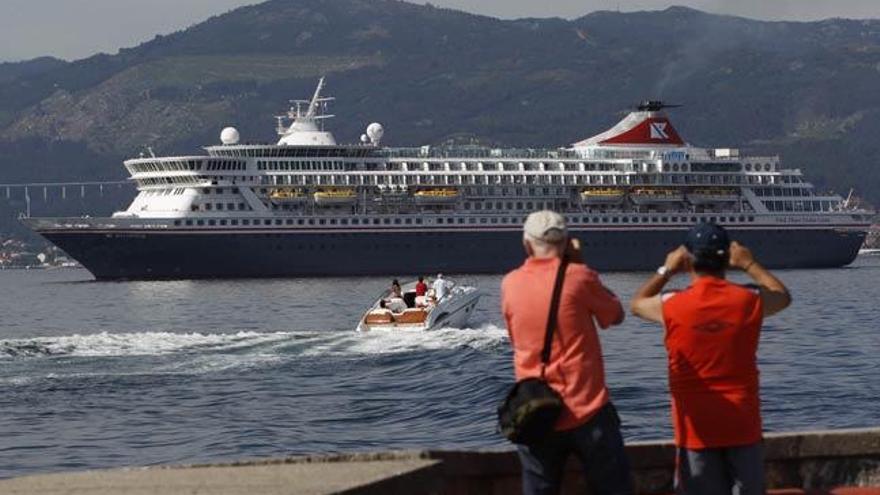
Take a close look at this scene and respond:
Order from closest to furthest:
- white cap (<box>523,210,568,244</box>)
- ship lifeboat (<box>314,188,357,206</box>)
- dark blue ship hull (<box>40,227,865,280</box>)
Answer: white cap (<box>523,210,568,244</box>) → dark blue ship hull (<box>40,227,865,280</box>) → ship lifeboat (<box>314,188,357,206</box>)

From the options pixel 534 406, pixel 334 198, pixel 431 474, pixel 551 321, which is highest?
pixel 551 321

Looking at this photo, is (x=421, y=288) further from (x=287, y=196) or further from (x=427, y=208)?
(x=427, y=208)

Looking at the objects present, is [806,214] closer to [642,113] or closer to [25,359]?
[642,113]

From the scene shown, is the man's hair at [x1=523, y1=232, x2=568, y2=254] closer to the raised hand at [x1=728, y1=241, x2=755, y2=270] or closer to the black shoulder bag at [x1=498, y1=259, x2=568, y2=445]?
the black shoulder bag at [x1=498, y1=259, x2=568, y2=445]

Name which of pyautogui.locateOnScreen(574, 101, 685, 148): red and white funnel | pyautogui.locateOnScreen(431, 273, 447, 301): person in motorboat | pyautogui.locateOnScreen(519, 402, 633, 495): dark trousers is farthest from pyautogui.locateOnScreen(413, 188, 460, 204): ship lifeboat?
pyautogui.locateOnScreen(519, 402, 633, 495): dark trousers

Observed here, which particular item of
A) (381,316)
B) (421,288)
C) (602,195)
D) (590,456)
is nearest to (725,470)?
(590,456)

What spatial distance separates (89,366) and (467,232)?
7210 cm

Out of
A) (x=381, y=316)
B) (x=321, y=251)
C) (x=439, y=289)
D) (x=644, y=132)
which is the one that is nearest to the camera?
(x=381, y=316)

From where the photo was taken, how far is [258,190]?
354 feet

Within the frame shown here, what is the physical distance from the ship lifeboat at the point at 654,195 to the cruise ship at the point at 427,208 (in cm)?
9

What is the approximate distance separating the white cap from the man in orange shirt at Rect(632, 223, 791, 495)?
1.75 ft

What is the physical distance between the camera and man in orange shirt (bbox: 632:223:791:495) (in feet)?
31.4

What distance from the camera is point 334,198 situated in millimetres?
108188

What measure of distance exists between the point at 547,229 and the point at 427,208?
100637 millimetres
